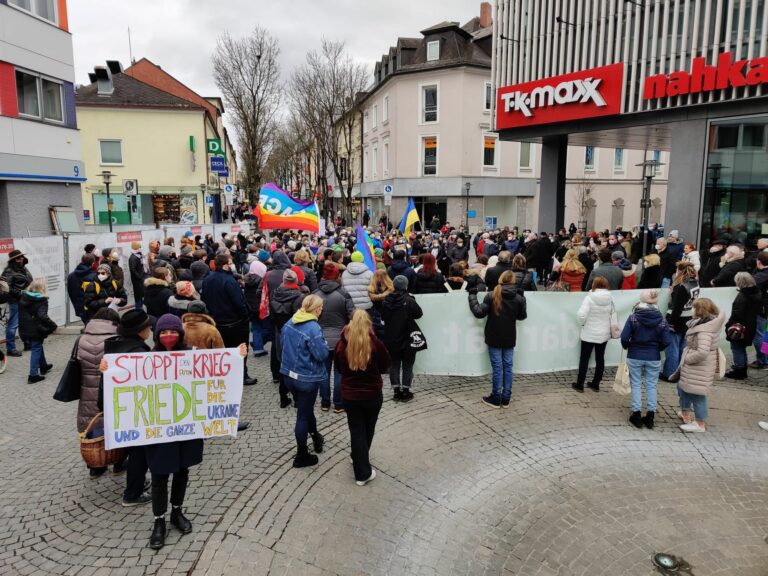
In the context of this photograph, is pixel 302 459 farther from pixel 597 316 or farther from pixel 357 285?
pixel 597 316

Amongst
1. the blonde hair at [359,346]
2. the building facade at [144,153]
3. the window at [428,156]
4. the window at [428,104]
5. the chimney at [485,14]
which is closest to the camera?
the blonde hair at [359,346]

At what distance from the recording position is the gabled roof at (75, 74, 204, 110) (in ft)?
113

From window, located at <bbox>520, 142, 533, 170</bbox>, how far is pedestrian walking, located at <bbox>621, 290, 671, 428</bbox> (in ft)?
119

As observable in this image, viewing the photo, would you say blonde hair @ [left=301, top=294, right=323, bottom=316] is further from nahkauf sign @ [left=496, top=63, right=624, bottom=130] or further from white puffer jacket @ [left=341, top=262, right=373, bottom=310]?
nahkauf sign @ [left=496, top=63, right=624, bottom=130]

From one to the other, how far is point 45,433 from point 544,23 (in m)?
19.1

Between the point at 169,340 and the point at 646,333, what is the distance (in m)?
5.45

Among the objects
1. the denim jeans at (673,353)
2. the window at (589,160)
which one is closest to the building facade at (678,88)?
the denim jeans at (673,353)

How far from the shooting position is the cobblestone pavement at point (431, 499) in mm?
4398

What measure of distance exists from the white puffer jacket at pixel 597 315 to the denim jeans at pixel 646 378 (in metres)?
0.88

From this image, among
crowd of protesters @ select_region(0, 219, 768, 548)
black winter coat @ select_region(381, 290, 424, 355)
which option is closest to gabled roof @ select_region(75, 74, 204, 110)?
crowd of protesters @ select_region(0, 219, 768, 548)

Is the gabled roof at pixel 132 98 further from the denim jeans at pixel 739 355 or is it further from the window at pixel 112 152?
the denim jeans at pixel 739 355

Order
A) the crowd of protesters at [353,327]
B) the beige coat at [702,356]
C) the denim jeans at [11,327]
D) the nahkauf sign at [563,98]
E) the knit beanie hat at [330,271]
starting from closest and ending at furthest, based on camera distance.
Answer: the crowd of protesters at [353,327] → the beige coat at [702,356] → the knit beanie hat at [330,271] → the denim jeans at [11,327] → the nahkauf sign at [563,98]

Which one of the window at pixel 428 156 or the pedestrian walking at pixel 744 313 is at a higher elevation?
the window at pixel 428 156

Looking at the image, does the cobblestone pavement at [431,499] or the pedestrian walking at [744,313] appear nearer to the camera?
the cobblestone pavement at [431,499]
